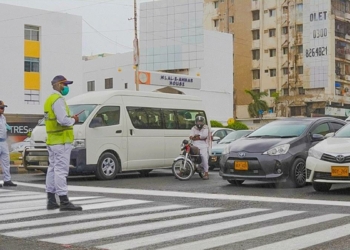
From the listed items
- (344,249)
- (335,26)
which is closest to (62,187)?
(344,249)

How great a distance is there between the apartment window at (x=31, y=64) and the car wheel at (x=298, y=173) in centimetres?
4094

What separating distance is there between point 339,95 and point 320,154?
59.6 metres

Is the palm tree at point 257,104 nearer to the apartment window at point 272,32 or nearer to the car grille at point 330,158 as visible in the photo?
the apartment window at point 272,32

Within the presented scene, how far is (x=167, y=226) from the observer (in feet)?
24.0

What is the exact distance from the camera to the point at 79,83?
54438mm

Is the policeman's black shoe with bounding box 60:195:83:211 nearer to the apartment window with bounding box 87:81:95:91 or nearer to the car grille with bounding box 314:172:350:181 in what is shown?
the car grille with bounding box 314:172:350:181

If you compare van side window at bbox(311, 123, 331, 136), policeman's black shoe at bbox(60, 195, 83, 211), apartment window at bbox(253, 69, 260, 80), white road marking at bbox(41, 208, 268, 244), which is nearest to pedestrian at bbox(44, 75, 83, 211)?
policeman's black shoe at bbox(60, 195, 83, 211)

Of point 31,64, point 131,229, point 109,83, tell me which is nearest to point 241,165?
point 131,229

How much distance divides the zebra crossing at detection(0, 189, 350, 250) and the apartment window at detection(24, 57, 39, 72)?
1668 inches

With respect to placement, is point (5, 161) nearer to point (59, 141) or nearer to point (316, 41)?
point (59, 141)

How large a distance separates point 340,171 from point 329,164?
234 millimetres

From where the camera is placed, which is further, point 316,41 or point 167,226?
point 316,41

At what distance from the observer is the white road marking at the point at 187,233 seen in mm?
6125

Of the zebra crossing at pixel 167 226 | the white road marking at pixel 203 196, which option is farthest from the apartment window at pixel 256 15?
the zebra crossing at pixel 167 226
